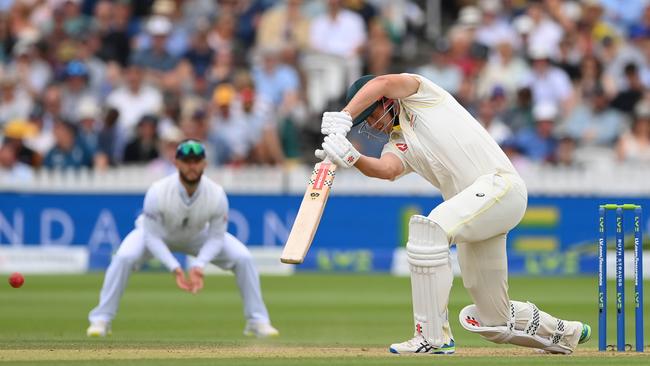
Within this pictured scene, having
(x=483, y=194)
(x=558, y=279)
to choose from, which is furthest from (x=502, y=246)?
(x=558, y=279)

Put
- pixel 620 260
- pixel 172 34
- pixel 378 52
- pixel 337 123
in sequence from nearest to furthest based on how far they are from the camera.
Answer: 1. pixel 337 123
2. pixel 620 260
3. pixel 378 52
4. pixel 172 34

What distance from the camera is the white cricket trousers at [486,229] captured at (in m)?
6.18

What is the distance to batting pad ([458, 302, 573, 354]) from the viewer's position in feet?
21.4

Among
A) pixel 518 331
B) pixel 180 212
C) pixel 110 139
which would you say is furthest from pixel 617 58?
pixel 518 331

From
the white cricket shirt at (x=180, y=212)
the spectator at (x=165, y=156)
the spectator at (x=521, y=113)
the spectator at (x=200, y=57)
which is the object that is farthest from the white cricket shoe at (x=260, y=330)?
the spectator at (x=200, y=57)

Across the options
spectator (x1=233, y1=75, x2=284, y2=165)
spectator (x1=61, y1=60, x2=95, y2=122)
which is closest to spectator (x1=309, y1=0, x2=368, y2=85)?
spectator (x1=233, y1=75, x2=284, y2=165)

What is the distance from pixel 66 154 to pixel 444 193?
8283 mm

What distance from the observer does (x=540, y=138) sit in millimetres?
14422

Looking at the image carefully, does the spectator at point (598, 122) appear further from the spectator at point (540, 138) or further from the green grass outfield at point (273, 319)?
the green grass outfield at point (273, 319)

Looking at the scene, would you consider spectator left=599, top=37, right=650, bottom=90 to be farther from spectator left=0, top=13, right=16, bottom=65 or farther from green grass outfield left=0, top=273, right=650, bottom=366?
spectator left=0, top=13, right=16, bottom=65

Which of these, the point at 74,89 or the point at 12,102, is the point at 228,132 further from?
the point at 12,102

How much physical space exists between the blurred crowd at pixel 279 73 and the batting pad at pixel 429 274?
24.5 feet

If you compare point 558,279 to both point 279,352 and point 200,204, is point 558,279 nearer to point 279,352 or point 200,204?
point 200,204

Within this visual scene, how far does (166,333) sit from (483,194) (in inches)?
118
